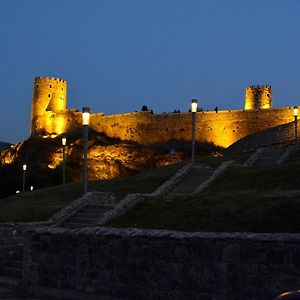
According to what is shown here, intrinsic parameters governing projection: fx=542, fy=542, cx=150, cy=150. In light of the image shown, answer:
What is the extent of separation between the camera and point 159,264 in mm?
10734

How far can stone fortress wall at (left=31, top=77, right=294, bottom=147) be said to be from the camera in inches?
3187

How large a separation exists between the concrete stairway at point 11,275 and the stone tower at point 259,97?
72.9 m

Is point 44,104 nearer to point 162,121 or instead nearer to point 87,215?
point 162,121

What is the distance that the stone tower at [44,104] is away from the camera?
112m

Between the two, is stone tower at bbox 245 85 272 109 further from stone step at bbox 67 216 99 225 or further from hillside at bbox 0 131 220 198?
stone step at bbox 67 216 99 225

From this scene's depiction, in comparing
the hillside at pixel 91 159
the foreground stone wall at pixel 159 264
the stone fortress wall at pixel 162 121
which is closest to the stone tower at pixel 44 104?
the stone fortress wall at pixel 162 121

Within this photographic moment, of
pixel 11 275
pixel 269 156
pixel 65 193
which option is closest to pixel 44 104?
pixel 65 193

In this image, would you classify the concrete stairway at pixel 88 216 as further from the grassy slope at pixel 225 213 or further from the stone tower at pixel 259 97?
the stone tower at pixel 259 97

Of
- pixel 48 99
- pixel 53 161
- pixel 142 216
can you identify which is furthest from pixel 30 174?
pixel 142 216

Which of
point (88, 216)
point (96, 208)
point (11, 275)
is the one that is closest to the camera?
point (11, 275)

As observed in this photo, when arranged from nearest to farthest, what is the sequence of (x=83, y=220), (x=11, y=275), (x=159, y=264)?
(x=159, y=264) < (x=11, y=275) < (x=83, y=220)

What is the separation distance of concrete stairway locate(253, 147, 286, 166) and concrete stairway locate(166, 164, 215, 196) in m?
4.32

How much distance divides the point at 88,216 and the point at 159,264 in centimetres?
914

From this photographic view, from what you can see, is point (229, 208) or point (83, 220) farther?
point (83, 220)
